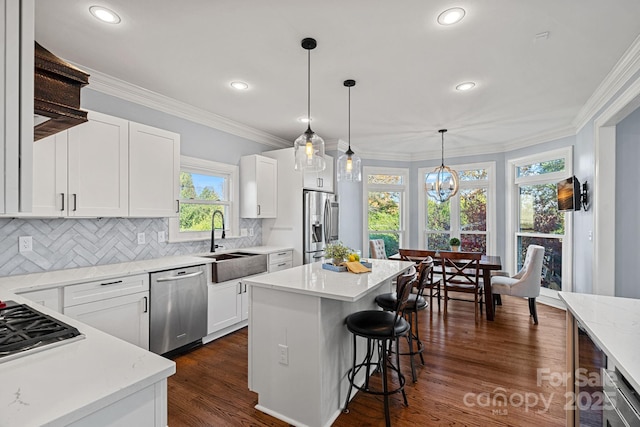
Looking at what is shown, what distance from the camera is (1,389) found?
818 mm

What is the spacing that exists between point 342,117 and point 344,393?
3.24m

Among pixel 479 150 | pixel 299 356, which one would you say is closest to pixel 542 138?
pixel 479 150

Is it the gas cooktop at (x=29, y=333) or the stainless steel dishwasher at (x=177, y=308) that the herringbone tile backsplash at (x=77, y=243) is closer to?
the stainless steel dishwasher at (x=177, y=308)

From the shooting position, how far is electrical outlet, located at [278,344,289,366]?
82.7 inches

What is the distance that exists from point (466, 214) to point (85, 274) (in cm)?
602

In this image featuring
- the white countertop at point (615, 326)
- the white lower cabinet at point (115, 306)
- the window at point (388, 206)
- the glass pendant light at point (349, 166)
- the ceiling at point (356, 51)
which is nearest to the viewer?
the white countertop at point (615, 326)

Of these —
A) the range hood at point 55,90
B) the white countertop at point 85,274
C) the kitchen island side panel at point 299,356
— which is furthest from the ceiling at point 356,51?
the kitchen island side panel at point 299,356

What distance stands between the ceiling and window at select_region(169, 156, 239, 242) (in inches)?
28.8

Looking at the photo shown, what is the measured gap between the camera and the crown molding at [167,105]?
9.69 ft

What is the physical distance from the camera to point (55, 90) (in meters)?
0.94

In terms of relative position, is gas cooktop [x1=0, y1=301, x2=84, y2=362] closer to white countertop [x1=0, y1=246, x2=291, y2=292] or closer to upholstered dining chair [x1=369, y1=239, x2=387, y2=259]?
white countertop [x1=0, y1=246, x2=291, y2=292]

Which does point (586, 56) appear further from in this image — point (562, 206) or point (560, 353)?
point (560, 353)

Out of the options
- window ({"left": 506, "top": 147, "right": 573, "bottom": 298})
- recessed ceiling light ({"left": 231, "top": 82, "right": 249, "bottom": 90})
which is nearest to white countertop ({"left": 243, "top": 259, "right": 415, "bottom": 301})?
recessed ceiling light ({"left": 231, "top": 82, "right": 249, "bottom": 90})

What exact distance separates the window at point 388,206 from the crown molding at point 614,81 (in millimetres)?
3131
